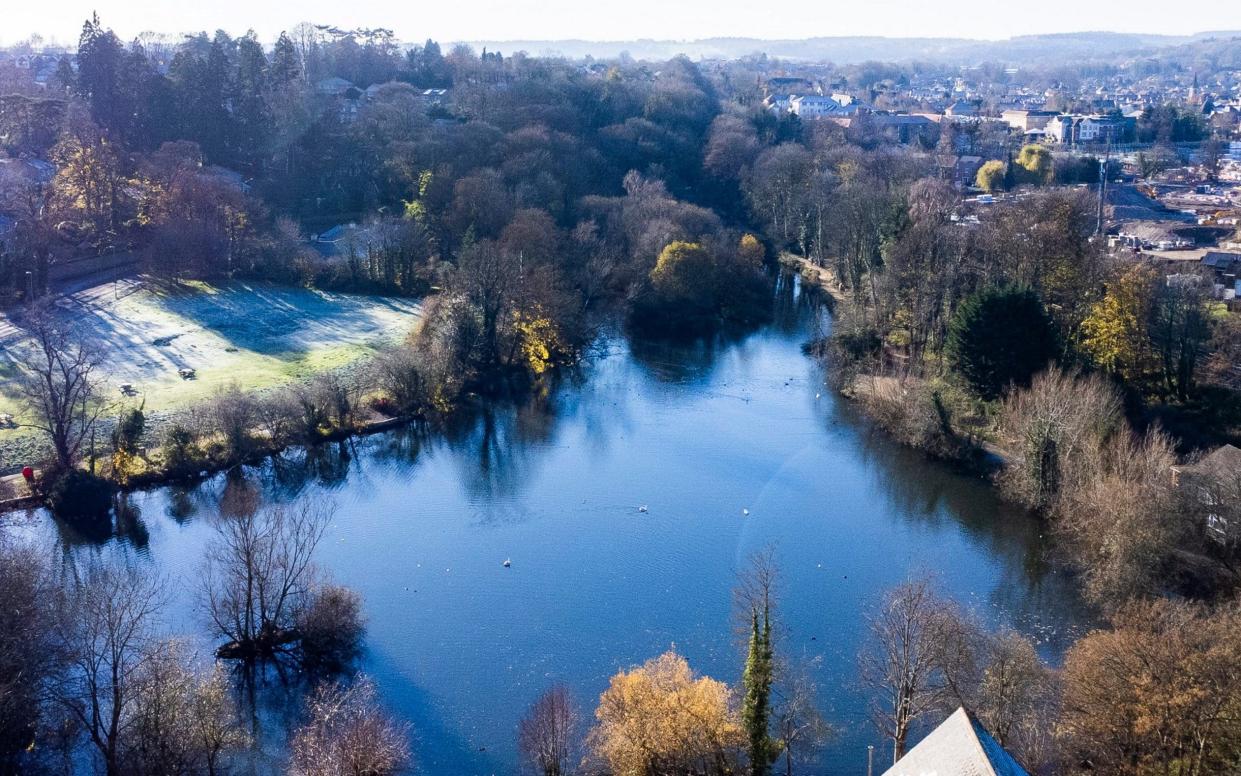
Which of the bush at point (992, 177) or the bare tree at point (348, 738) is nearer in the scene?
the bare tree at point (348, 738)

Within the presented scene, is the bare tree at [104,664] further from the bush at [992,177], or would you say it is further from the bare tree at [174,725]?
the bush at [992,177]

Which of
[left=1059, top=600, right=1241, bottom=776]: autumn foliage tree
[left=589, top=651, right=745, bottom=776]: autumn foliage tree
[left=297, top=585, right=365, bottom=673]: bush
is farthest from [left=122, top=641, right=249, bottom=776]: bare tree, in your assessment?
[left=1059, top=600, right=1241, bottom=776]: autumn foliage tree

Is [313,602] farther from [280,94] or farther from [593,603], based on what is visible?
[280,94]

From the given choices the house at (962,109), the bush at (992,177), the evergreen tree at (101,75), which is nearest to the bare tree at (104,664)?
the evergreen tree at (101,75)

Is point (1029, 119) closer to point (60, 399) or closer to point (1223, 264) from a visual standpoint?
point (1223, 264)

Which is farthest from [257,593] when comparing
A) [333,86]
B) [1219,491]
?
[333,86]

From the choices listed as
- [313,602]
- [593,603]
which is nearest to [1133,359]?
[593,603]
